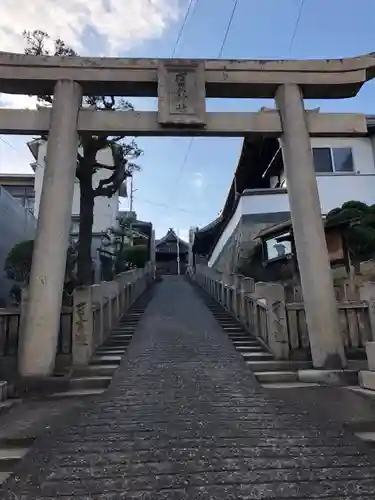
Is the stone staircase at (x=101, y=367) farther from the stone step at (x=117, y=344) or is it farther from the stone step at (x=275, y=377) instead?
the stone step at (x=275, y=377)

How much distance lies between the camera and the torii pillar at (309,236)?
6.81 m

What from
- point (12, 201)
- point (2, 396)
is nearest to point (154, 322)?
point (2, 396)

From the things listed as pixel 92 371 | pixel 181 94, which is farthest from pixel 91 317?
pixel 181 94

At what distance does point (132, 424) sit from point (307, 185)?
5.45 metres

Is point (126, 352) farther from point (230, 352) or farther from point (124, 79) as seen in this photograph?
point (124, 79)

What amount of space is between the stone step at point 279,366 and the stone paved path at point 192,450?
91cm

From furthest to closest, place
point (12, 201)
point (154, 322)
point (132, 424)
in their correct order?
point (12, 201) < point (154, 322) < point (132, 424)

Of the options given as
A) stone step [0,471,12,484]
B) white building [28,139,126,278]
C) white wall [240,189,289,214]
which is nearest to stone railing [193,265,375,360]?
stone step [0,471,12,484]

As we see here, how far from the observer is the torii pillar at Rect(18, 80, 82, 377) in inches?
251

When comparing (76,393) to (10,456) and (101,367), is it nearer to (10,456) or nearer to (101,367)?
(101,367)

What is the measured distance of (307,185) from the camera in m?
7.52

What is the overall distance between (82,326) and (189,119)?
4.48 metres

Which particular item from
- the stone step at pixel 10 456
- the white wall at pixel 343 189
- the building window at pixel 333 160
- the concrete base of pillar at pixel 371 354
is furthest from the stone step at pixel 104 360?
the building window at pixel 333 160

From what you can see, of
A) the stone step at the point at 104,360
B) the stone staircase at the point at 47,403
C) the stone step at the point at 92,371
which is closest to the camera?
the stone staircase at the point at 47,403
